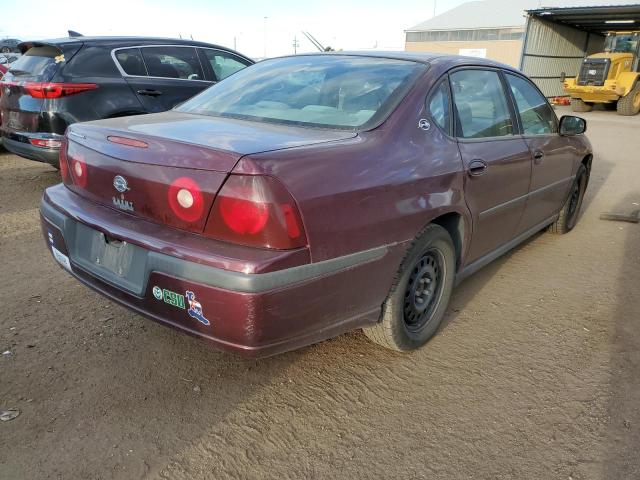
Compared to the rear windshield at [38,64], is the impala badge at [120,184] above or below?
below

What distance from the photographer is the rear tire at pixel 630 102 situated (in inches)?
706

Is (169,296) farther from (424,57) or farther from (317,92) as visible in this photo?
(424,57)

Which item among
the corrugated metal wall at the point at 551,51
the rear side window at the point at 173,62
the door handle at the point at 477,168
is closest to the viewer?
the door handle at the point at 477,168

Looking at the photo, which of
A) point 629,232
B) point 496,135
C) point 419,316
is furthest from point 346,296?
point 629,232

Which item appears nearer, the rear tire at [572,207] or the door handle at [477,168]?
the door handle at [477,168]

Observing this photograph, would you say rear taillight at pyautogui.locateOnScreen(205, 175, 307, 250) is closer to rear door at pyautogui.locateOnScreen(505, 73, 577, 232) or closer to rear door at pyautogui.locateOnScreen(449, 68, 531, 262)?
rear door at pyautogui.locateOnScreen(449, 68, 531, 262)

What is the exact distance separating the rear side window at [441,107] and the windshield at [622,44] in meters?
20.1

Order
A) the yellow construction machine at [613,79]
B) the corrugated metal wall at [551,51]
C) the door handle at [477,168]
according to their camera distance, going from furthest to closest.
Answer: the corrugated metal wall at [551,51] < the yellow construction machine at [613,79] < the door handle at [477,168]

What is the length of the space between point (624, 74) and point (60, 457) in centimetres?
2084

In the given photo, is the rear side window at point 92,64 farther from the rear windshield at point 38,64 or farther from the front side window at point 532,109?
the front side window at point 532,109

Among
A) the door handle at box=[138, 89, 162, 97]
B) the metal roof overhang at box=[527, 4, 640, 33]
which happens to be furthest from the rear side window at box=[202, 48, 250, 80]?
the metal roof overhang at box=[527, 4, 640, 33]

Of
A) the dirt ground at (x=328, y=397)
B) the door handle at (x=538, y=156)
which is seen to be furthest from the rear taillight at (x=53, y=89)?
the door handle at (x=538, y=156)

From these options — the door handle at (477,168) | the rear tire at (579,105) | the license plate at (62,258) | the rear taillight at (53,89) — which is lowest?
the rear tire at (579,105)

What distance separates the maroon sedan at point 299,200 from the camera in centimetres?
188
